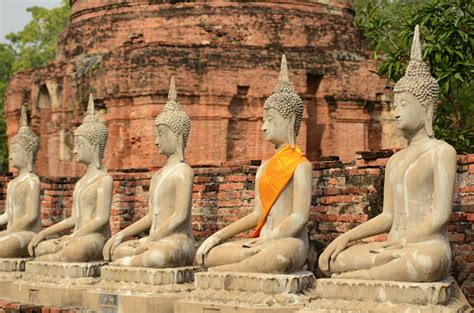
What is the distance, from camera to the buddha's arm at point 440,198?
6035mm

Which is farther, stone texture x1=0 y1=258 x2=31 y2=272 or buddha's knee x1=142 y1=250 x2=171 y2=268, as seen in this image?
stone texture x1=0 y1=258 x2=31 y2=272

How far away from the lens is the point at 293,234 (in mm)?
7020

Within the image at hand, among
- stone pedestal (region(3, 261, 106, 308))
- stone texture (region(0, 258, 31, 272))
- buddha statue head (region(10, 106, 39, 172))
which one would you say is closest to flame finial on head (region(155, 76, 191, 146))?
stone pedestal (region(3, 261, 106, 308))

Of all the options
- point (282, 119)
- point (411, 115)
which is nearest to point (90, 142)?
point (282, 119)

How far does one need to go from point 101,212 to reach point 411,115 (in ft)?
11.7

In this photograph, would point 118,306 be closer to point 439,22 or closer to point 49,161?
A: point 439,22

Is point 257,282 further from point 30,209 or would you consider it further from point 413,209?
point 30,209

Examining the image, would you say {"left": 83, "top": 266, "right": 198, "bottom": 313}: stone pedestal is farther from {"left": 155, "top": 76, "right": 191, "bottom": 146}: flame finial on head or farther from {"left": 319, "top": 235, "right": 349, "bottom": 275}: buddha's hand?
{"left": 319, "top": 235, "right": 349, "bottom": 275}: buddha's hand

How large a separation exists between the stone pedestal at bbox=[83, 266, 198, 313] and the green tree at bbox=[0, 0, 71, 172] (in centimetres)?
2813

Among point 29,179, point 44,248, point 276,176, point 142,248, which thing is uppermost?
point 276,176

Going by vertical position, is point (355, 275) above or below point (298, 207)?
below

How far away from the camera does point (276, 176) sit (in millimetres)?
7180

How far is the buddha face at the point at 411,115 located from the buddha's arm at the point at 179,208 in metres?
2.27

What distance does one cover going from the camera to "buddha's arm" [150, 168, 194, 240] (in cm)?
796
